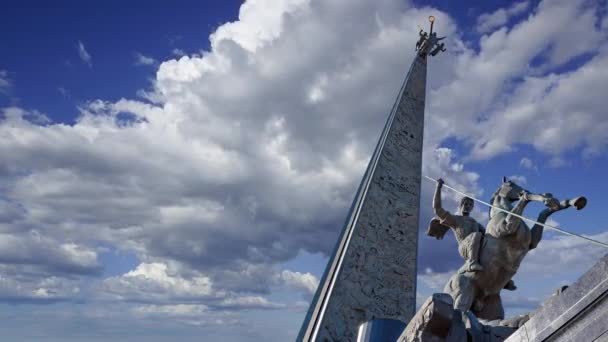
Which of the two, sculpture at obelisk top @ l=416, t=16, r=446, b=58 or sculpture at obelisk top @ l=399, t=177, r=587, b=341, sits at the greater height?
sculpture at obelisk top @ l=416, t=16, r=446, b=58

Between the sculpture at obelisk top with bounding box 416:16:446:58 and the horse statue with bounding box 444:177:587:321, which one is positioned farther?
the sculpture at obelisk top with bounding box 416:16:446:58

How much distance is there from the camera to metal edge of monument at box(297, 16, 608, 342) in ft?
6.51

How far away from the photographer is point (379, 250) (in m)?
8.30

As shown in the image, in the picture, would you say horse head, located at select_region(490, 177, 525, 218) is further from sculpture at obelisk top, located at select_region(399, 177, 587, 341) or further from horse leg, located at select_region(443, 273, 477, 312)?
horse leg, located at select_region(443, 273, 477, 312)

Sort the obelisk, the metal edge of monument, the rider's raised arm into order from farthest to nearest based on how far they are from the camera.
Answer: the obelisk, the rider's raised arm, the metal edge of monument

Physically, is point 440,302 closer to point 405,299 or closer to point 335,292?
point 335,292

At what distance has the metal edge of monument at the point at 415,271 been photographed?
199 centimetres

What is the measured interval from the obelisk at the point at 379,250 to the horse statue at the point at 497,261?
1.83 meters

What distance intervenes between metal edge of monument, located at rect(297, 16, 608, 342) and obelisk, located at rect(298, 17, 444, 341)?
18 mm

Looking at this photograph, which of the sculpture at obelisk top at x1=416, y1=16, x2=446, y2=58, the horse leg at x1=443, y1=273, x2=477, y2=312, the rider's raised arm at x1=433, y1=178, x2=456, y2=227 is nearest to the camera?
the horse leg at x1=443, y1=273, x2=477, y2=312

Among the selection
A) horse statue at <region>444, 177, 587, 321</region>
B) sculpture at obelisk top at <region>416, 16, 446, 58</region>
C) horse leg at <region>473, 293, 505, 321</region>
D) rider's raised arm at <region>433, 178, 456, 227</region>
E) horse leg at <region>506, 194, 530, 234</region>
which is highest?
sculpture at obelisk top at <region>416, 16, 446, 58</region>

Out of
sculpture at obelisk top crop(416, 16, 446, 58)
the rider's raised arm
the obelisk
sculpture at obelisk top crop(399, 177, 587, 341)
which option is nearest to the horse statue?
sculpture at obelisk top crop(399, 177, 587, 341)

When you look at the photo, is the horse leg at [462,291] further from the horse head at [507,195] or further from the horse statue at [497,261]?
the horse head at [507,195]

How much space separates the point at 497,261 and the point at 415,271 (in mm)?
3678
